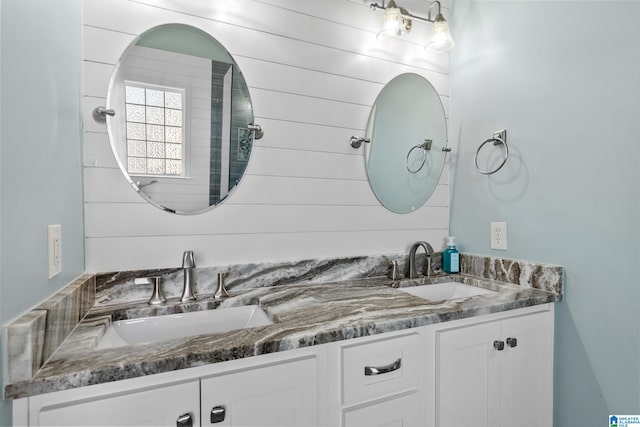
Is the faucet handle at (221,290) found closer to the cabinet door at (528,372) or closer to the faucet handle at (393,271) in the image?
the faucet handle at (393,271)

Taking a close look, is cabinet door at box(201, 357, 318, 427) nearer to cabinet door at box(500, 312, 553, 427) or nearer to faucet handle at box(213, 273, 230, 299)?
faucet handle at box(213, 273, 230, 299)

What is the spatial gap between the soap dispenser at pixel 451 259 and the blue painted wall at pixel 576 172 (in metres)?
0.12

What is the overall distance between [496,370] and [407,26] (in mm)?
1492

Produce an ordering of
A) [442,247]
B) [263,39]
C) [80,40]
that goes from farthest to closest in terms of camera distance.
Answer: [442,247], [263,39], [80,40]

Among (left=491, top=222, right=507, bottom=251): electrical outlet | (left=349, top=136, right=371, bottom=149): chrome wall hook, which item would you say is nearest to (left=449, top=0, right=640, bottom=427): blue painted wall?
(left=491, top=222, right=507, bottom=251): electrical outlet

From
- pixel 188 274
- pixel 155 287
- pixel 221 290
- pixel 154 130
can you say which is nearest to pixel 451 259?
pixel 221 290

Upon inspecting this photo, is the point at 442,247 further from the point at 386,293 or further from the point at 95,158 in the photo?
the point at 95,158

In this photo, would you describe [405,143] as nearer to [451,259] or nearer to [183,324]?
[451,259]

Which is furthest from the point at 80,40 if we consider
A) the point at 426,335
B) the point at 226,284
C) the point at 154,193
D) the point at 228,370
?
the point at 426,335

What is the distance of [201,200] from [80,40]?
2.01ft

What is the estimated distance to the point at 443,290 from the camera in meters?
1.53

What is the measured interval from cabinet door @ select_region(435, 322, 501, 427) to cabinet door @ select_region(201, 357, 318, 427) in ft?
1.41

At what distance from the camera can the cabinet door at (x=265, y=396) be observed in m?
0.74

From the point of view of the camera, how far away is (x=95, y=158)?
1078 mm
